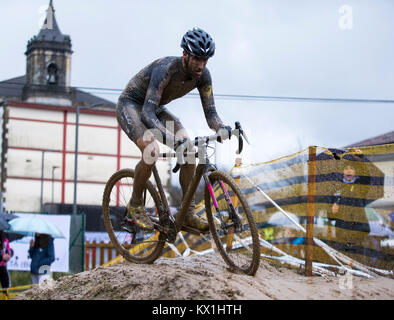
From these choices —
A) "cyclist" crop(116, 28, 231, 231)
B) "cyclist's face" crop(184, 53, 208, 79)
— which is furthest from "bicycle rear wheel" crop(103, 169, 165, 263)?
"cyclist's face" crop(184, 53, 208, 79)

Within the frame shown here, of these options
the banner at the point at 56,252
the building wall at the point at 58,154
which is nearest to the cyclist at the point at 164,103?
the banner at the point at 56,252

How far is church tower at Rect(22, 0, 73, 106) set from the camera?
203 ft

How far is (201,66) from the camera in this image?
6.06 metres

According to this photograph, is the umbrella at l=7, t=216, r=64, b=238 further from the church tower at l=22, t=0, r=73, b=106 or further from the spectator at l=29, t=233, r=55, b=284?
the church tower at l=22, t=0, r=73, b=106

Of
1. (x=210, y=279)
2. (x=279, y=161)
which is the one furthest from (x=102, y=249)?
(x=210, y=279)

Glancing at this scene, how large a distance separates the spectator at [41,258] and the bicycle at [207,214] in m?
4.77

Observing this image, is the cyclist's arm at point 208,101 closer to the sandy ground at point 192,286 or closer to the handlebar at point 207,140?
the handlebar at point 207,140

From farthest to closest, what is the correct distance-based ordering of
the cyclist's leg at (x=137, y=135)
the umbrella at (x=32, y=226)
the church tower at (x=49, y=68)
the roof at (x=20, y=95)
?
1. the roof at (x=20, y=95)
2. the church tower at (x=49, y=68)
3. the umbrella at (x=32, y=226)
4. the cyclist's leg at (x=137, y=135)

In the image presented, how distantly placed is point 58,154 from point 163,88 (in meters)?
50.1

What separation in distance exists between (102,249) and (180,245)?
25.7 ft

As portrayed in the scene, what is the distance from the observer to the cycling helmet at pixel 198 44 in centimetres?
590

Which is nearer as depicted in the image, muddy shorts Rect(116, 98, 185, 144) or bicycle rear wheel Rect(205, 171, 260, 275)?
bicycle rear wheel Rect(205, 171, 260, 275)

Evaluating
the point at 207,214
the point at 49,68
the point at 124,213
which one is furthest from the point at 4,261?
the point at 49,68
